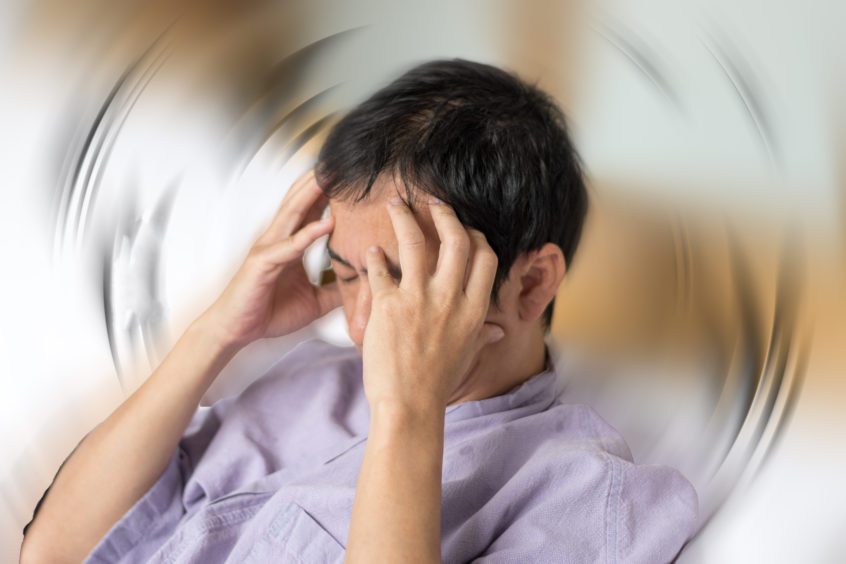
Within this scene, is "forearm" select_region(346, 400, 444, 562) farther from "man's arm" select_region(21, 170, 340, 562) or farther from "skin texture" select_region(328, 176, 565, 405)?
"man's arm" select_region(21, 170, 340, 562)

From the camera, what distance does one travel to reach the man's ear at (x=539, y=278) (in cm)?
111

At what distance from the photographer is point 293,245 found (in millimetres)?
1187

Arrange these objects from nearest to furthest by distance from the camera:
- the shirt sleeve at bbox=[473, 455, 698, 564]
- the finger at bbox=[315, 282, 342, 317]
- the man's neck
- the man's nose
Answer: the shirt sleeve at bbox=[473, 455, 698, 564], the man's nose, the man's neck, the finger at bbox=[315, 282, 342, 317]

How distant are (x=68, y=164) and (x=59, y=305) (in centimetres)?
22

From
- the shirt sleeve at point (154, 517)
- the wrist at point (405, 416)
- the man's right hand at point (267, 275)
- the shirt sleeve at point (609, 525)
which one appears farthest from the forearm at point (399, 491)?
the shirt sleeve at point (154, 517)

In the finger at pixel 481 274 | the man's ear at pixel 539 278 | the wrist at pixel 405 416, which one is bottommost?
the wrist at pixel 405 416

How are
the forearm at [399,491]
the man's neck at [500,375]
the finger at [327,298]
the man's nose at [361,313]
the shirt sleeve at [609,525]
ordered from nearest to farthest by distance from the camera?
the forearm at [399,491]
the shirt sleeve at [609,525]
the man's nose at [361,313]
the man's neck at [500,375]
the finger at [327,298]

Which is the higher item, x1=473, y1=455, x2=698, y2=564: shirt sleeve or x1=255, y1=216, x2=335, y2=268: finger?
x1=255, y1=216, x2=335, y2=268: finger

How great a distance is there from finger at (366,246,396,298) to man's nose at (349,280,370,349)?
0.15 ft

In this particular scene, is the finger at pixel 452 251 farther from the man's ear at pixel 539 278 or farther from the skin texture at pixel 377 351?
the man's ear at pixel 539 278

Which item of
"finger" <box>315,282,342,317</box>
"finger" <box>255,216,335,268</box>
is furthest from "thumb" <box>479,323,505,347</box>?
"finger" <box>315,282,342,317</box>

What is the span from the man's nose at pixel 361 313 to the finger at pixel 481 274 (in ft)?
0.44

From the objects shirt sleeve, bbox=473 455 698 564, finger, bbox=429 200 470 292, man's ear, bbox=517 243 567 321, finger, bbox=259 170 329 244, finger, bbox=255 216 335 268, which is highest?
finger, bbox=259 170 329 244

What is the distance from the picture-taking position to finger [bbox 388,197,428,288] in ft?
3.13
